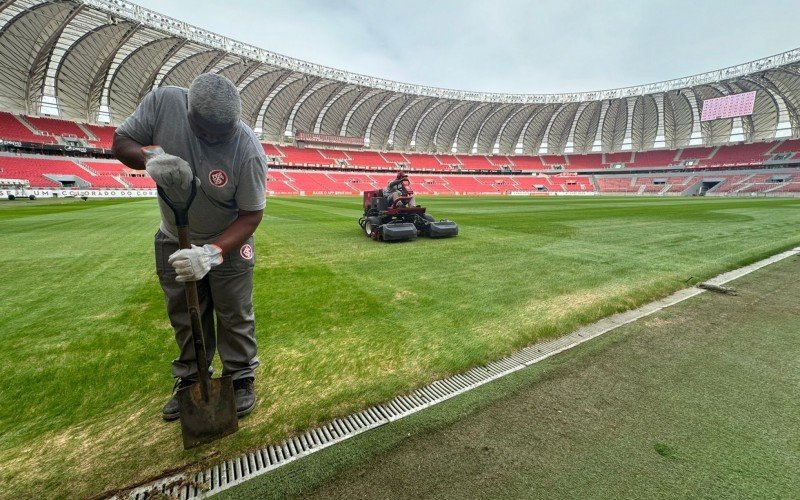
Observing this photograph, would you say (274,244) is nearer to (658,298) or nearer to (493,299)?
(493,299)

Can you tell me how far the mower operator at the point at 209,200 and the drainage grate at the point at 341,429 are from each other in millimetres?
470

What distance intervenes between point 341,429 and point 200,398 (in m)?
0.85

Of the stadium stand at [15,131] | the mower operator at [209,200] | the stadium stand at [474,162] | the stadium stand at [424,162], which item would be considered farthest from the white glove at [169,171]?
the stadium stand at [474,162]

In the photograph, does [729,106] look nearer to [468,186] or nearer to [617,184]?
[617,184]

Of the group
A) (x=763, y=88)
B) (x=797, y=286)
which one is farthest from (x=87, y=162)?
(x=763, y=88)

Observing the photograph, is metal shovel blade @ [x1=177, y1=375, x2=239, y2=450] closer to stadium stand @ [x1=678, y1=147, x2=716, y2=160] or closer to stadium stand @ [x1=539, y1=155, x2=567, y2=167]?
stadium stand @ [x1=678, y1=147, x2=716, y2=160]

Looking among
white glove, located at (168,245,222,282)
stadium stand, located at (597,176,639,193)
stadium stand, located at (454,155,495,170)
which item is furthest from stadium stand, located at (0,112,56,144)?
stadium stand, located at (597,176,639,193)

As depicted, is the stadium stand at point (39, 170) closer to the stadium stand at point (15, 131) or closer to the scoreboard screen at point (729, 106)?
the stadium stand at point (15, 131)

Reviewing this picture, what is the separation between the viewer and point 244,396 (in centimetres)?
217

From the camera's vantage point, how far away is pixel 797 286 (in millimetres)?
4441

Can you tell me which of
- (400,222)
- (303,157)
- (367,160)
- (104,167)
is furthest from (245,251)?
(367,160)

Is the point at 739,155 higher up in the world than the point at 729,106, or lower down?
lower down

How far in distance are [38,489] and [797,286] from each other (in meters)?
7.84

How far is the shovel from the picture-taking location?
71.7 inches
